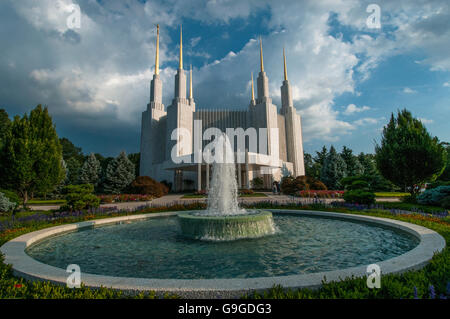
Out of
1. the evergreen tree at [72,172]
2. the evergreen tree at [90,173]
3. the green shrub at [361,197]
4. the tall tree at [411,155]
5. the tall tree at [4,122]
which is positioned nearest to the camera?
the green shrub at [361,197]

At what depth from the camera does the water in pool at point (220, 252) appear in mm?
4402

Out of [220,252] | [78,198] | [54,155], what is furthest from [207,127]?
[220,252]

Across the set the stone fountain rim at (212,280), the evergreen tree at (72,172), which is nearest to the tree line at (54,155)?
the stone fountain rim at (212,280)

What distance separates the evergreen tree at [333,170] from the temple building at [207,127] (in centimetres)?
830

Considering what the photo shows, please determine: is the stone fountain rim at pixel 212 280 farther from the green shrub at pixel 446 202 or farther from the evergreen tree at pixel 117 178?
the evergreen tree at pixel 117 178

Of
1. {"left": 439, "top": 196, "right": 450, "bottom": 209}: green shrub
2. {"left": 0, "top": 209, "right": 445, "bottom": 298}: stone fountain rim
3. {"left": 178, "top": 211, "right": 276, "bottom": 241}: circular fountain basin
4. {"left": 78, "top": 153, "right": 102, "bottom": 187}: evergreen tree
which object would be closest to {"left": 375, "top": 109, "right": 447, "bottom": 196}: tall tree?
{"left": 439, "top": 196, "right": 450, "bottom": 209}: green shrub

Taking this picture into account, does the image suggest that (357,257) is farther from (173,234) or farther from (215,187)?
(215,187)

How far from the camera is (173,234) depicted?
7816 millimetres

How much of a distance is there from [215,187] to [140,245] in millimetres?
4995

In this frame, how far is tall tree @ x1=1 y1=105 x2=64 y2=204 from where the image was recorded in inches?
587

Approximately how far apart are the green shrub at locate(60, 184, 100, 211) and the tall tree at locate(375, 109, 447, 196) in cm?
1884

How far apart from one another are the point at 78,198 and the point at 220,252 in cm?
1034

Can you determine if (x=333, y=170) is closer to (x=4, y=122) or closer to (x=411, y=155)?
(x=411, y=155)
